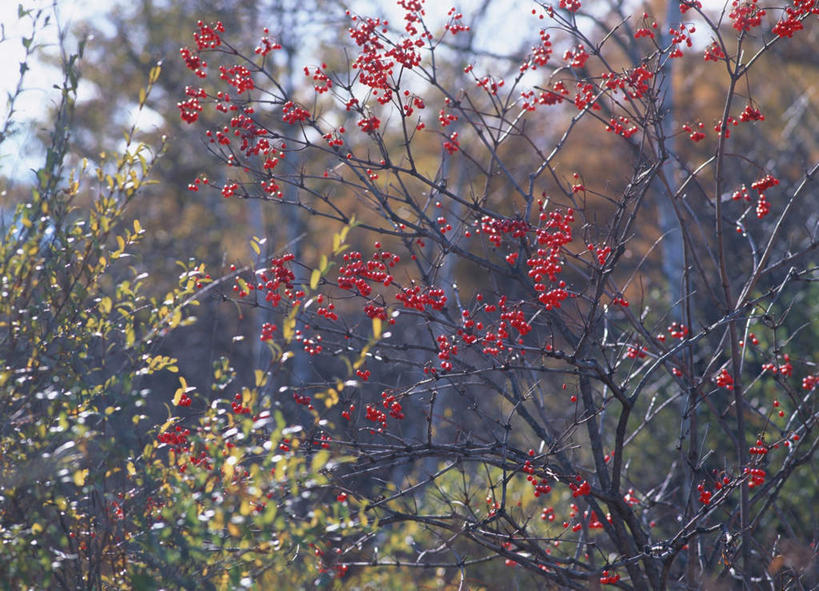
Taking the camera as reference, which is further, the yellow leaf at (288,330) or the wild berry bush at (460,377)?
the wild berry bush at (460,377)

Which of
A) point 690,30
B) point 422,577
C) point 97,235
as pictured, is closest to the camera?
point 97,235

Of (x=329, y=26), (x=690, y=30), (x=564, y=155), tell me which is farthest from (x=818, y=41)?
(x=690, y=30)

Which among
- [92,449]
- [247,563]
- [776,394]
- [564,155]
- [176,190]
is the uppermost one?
[564,155]

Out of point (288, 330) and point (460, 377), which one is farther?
point (460, 377)

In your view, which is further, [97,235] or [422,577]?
[422,577]

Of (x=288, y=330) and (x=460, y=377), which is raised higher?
(x=460, y=377)

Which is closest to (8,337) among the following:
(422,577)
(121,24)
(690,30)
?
(690,30)

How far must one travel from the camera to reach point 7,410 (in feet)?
7.26

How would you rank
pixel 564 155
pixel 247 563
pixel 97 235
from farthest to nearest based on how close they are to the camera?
pixel 564 155
pixel 97 235
pixel 247 563

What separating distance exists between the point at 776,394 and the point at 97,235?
3998mm

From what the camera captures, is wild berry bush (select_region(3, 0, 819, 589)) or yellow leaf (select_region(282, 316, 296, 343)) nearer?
yellow leaf (select_region(282, 316, 296, 343))

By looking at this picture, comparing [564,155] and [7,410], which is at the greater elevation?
[564,155]

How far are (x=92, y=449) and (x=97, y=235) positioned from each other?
638mm

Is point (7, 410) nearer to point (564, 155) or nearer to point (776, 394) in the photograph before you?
point (776, 394)
